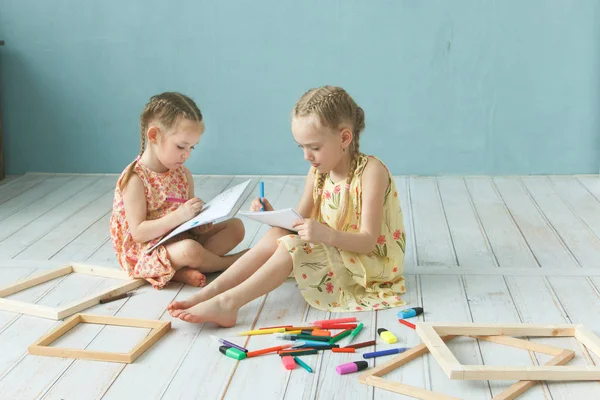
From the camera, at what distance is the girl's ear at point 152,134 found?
2320 millimetres

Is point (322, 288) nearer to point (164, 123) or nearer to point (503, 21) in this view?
point (164, 123)

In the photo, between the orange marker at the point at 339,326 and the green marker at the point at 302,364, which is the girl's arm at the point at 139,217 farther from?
the green marker at the point at 302,364

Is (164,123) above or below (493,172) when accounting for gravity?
above

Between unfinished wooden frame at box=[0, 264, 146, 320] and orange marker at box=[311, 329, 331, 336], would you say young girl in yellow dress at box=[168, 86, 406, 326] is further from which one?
unfinished wooden frame at box=[0, 264, 146, 320]

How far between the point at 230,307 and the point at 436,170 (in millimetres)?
2087

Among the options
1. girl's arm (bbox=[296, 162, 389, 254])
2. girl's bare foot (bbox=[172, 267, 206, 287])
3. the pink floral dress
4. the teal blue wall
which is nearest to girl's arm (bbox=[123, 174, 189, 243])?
the pink floral dress

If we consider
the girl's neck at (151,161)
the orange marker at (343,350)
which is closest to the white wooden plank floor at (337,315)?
the orange marker at (343,350)

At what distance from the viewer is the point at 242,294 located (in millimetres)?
2059

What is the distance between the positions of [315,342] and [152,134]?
858 millimetres

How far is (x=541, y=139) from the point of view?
3.79 meters

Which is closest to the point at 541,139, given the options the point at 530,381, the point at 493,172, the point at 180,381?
the point at 493,172

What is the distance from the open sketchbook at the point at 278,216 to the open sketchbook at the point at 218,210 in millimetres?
48

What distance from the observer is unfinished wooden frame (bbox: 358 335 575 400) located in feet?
5.28

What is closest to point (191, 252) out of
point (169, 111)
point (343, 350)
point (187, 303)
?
point (187, 303)
